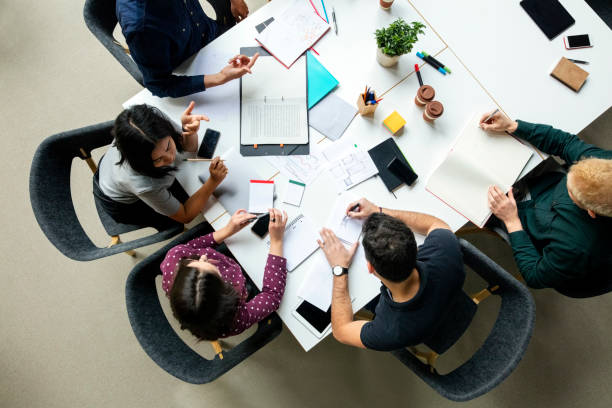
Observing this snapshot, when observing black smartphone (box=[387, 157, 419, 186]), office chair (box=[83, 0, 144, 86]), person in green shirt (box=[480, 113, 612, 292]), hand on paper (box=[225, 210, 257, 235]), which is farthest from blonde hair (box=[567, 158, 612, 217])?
office chair (box=[83, 0, 144, 86])

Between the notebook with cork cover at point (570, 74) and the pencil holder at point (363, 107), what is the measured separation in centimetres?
90

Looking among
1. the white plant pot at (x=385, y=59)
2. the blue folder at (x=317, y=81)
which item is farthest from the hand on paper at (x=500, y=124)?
the blue folder at (x=317, y=81)

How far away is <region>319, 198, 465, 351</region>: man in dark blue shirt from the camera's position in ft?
3.97

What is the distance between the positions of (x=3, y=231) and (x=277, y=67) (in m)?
2.27

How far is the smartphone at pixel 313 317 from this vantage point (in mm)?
1492

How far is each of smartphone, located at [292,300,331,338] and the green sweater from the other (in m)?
0.94

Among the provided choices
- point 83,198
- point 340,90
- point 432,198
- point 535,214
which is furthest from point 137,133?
point 535,214

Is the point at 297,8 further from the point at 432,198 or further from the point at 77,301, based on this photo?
the point at 77,301

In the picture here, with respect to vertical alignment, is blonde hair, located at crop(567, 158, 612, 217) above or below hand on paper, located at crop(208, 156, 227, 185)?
below

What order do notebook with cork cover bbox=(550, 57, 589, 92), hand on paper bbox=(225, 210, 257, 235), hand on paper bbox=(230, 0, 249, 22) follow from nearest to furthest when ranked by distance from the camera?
hand on paper bbox=(225, 210, 257, 235) < notebook with cork cover bbox=(550, 57, 589, 92) < hand on paper bbox=(230, 0, 249, 22)

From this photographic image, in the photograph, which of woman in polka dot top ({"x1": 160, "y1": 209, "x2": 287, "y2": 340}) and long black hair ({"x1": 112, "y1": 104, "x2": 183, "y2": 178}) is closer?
woman in polka dot top ({"x1": 160, "y1": 209, "x2": 287, "y2": 340})

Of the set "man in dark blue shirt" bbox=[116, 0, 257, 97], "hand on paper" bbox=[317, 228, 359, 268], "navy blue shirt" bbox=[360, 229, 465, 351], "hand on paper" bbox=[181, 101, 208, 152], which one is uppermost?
"man in dark blue shirt" bbox=[116, 0, 257, 97]

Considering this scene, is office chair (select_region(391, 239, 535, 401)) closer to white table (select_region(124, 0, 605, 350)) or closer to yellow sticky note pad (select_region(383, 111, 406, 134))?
white table (select_region(124, 0, 605, 350))

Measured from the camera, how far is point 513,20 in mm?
1748
